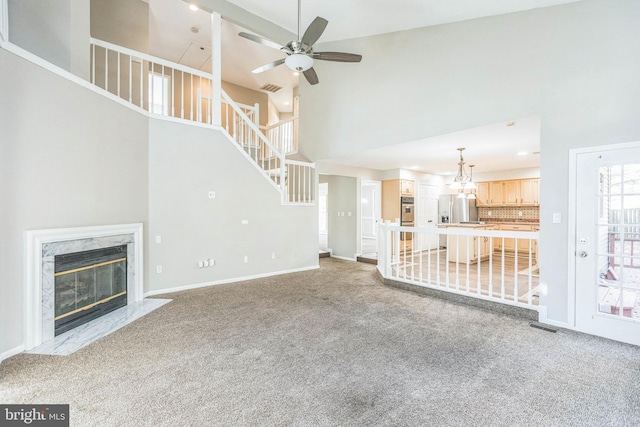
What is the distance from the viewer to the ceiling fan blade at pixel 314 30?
10.8ft

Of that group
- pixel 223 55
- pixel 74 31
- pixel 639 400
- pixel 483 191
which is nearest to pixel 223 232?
pixel 74 31

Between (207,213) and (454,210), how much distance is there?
7247 mm

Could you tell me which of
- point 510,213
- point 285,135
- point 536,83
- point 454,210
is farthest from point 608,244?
point 285,135

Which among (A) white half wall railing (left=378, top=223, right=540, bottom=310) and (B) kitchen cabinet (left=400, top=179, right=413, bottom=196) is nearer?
(A) white half wall railing (left=378, top=223, right=540, bottom=310)

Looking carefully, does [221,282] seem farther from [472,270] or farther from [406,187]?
[406,187]

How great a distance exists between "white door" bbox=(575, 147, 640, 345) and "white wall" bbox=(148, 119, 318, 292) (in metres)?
4.74

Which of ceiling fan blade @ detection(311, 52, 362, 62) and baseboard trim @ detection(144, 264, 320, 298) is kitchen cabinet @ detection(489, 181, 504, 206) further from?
ceiling fan blade @ detection(311, 52, 362, 62)

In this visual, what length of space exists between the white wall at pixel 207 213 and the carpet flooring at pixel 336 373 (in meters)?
1.34

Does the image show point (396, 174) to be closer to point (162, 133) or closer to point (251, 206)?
point (251, 206)

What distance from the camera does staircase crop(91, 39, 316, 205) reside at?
479cm

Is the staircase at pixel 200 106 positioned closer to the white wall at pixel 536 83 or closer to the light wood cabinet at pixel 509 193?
the white wall at pixel 536 83

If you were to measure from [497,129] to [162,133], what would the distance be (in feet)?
16.7

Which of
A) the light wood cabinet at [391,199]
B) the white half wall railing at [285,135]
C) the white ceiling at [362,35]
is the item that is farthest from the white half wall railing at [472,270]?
the white half wall railing at [285,135]

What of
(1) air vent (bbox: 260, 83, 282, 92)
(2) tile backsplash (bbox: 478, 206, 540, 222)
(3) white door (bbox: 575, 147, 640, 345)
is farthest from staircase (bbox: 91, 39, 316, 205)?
(2) tile backsplash (bbox: 478, 206, 540, 222)
